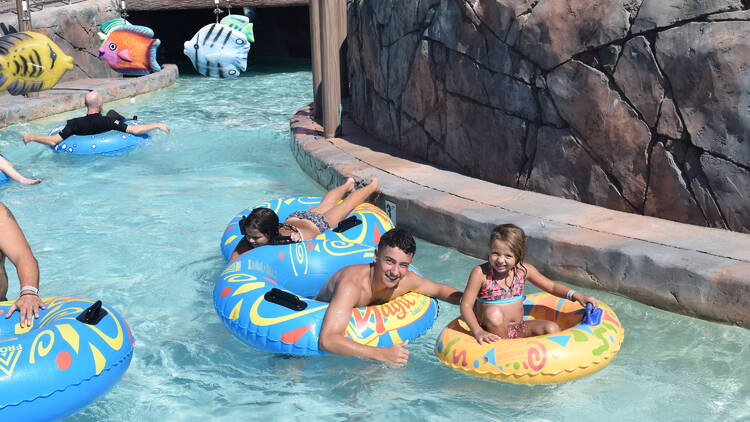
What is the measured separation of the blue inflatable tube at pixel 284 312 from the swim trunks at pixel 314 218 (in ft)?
2.54

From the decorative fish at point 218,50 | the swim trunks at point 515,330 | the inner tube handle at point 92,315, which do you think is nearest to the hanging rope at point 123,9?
the decorative fish at point 218,50

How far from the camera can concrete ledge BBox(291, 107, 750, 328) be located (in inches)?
185

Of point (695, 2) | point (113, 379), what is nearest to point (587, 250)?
point (695, 2)

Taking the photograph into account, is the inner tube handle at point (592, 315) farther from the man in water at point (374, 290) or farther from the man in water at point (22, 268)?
the man in water at point (22, 268)

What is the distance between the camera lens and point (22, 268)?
13.2ft

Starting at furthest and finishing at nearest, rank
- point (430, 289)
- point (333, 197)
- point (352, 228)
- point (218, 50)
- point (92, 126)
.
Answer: point (218, 50) → point (92, 126) → point (333, 197) → point (352, 228) → point (430, 289)

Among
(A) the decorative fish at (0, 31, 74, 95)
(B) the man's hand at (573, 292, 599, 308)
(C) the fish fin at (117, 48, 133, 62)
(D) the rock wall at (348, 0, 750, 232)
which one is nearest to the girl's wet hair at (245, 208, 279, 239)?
(B) the man's hand at (573, 292, 599, 308)

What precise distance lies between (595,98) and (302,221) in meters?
2.23

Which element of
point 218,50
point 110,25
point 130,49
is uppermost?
point 110,25

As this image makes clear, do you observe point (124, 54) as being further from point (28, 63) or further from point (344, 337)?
point (344, 337)

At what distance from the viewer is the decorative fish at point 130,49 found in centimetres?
1338

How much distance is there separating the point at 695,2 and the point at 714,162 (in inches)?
40.1

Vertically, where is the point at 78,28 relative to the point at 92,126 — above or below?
above

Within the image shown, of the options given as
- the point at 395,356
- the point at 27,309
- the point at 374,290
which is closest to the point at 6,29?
the point at 27,309
